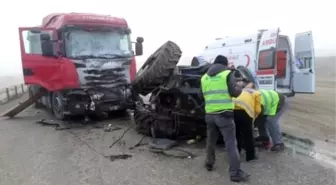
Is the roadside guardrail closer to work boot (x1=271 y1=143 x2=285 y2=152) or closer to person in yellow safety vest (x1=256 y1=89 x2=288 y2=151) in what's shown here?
person in yellow safety vest (x1=256 y1=89 x2=288 y2=151)

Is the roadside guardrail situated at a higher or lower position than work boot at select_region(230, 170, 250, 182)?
lower

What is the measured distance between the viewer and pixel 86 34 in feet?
31.8

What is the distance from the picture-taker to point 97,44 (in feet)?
32.1

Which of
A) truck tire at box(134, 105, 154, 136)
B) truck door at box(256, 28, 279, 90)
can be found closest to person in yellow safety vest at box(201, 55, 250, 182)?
truck tire at box(134, 105, 154, 136)

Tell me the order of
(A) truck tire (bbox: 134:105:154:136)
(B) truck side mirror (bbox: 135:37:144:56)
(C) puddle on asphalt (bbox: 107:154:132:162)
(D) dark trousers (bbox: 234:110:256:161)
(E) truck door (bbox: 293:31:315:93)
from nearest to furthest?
→ (D) dark trousers (bbox: 234:110:256:161), (C) puddle on asphalt (bbox: 107:154:132:162), (A) truck tire (bbox: 134:105:154:136), (B) truck side mirror (bbox: 135:37:144:56), (E) truck door (bbox: 293:31:315:93)

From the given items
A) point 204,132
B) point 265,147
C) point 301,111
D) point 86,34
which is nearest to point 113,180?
point 204,132

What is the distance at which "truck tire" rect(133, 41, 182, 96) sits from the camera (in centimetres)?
741

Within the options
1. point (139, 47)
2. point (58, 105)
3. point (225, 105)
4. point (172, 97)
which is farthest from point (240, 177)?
point (58, 105)

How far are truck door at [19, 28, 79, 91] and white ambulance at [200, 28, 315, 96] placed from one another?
5.15 m

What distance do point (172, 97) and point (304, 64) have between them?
5550 millimetres

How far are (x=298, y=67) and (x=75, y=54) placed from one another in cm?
650

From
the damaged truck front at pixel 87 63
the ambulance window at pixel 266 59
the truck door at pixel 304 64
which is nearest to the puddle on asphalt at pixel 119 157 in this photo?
the damaged truck front at pixel 87 63

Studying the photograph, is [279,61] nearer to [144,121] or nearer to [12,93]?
[144,121]

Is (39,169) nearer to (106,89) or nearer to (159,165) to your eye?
(159,165)
